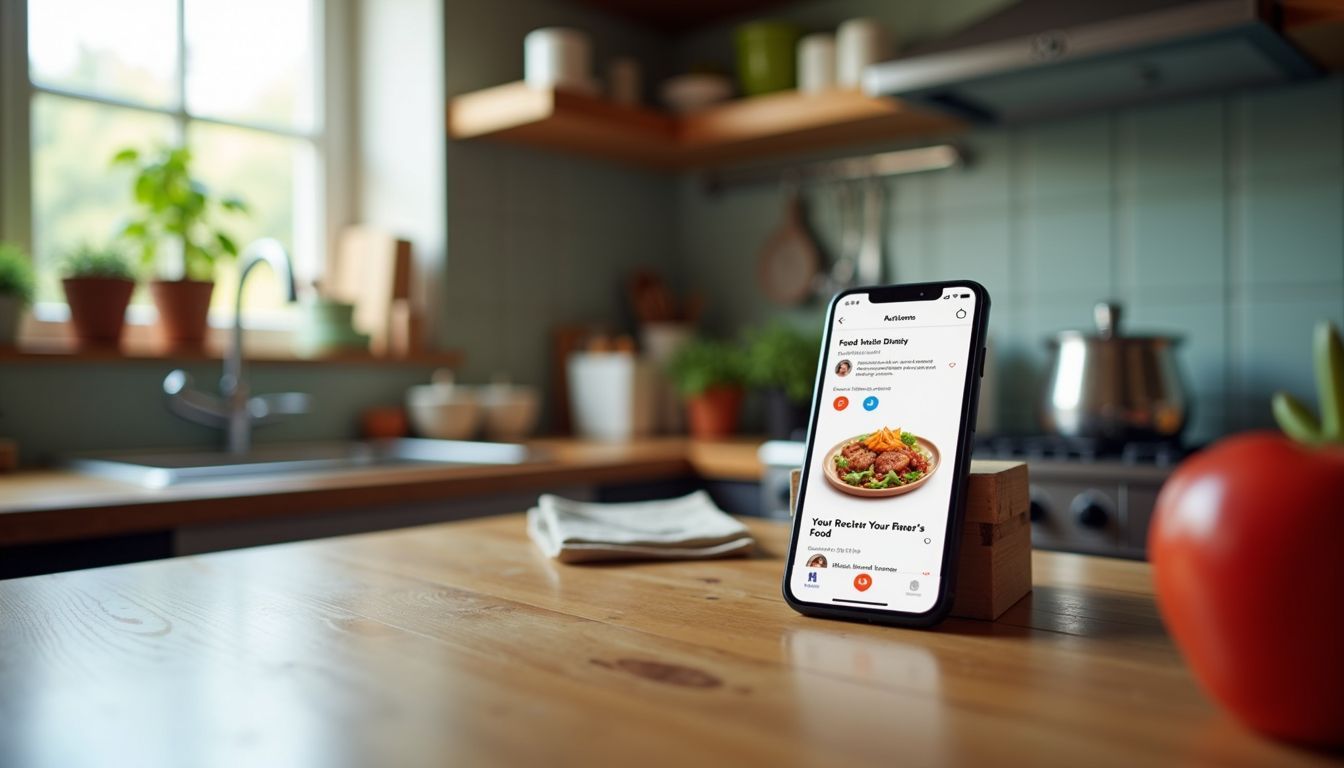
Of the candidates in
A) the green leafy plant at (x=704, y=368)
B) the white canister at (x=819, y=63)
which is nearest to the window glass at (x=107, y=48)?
the green leafy plant at (x=704, y=368)

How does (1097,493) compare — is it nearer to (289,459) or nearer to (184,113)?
(289,459)

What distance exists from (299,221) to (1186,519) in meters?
2.58

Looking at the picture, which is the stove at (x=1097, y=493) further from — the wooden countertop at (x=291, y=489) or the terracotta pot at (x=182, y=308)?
the terracotta pot at (x=182, y=308)

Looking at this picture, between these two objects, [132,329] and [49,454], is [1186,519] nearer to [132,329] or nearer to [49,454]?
[49,454]

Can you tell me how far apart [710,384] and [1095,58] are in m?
1.18

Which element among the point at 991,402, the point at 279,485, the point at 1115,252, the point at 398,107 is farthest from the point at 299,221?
the point at 1115,252

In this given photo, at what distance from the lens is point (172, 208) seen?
90.3 inches

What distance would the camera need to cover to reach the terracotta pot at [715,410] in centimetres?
281

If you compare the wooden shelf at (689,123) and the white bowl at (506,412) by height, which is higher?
the wooden shelf at (689,123)

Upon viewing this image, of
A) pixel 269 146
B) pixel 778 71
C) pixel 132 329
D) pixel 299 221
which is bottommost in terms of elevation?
pixel 132 329

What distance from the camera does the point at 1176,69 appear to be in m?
2.14

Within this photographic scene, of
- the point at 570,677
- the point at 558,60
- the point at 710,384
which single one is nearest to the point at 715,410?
the point at 710,384

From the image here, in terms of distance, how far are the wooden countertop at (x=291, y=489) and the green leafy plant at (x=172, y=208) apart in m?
0.54

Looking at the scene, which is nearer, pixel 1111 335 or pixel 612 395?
pixel 1111 335
